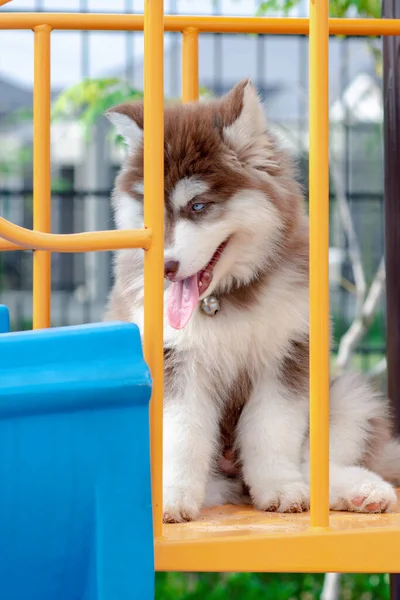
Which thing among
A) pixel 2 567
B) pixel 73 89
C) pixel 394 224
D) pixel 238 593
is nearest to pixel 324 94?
pixel 2 567

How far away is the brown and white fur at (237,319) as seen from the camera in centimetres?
193

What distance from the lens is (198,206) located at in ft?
6.48

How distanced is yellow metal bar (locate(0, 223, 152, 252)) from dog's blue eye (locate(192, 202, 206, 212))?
0.62 meters

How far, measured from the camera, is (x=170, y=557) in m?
1.34

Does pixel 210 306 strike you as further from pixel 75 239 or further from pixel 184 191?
pixel 75 239

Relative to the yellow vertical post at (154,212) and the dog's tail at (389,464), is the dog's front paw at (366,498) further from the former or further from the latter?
the yellow vertical post at (154,212)

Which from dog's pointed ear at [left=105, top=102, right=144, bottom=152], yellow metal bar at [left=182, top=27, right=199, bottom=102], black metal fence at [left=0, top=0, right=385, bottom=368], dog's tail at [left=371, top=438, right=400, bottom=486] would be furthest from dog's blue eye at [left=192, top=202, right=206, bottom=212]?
black metal fence at [left=0, top=0, right=385, bottom=368]

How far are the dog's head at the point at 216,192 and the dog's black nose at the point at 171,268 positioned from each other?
0.14 feet

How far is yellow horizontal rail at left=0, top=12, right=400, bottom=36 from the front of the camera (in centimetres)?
204

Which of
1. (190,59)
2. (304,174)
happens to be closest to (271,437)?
(190,59)

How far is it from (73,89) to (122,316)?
8.51 feet

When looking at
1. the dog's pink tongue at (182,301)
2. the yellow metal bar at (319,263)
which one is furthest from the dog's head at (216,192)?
the yellow metal bar at (319,263)

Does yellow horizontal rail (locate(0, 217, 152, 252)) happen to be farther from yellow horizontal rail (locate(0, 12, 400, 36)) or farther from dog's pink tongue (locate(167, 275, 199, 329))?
yellow horizontal rail (locate(0, 12, 400, 36))

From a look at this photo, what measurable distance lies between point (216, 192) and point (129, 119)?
0.93ft
